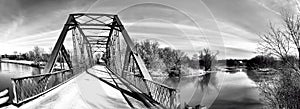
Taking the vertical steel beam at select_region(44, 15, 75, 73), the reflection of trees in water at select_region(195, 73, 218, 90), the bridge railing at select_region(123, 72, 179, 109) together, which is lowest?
the reflection of trees in water at select_region(195, 73, 218, 90)

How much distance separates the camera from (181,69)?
39.1m

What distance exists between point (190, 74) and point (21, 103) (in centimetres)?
3950

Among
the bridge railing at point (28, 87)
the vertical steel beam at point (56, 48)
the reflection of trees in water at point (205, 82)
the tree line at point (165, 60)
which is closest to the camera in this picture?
the bridge railing at point (28, 87)

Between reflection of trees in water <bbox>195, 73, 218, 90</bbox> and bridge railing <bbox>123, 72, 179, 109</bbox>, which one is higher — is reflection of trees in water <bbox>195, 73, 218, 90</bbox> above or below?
below

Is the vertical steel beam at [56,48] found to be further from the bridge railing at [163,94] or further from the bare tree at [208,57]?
the bare tree at [208,57]

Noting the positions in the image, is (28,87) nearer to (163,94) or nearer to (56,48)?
(56,48)

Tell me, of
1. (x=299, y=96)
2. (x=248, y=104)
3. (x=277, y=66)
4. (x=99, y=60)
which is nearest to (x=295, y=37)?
(x=277, y=66)

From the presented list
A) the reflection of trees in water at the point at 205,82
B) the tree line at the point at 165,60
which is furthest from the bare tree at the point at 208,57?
the reflection of trees in water at the point at 205,82

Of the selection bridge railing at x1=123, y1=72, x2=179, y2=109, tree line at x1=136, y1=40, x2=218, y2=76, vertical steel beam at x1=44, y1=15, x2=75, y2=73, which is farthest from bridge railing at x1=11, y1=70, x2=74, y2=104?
tree line at x1=136, y1=40, x2=218, y2=76

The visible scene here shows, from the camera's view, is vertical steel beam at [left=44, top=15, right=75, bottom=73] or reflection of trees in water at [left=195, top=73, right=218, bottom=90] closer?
vertical steel beam at [left=44, top=15, right=75, bottom=73]

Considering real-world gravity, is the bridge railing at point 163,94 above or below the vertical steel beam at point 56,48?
below

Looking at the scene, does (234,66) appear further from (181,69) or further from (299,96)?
(299,96)

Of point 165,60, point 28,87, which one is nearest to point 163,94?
point 28,87

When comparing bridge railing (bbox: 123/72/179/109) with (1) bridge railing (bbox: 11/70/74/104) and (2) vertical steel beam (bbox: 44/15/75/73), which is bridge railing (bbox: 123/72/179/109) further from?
(2) vertical steel beam (bbox: 44/15/75/73)
